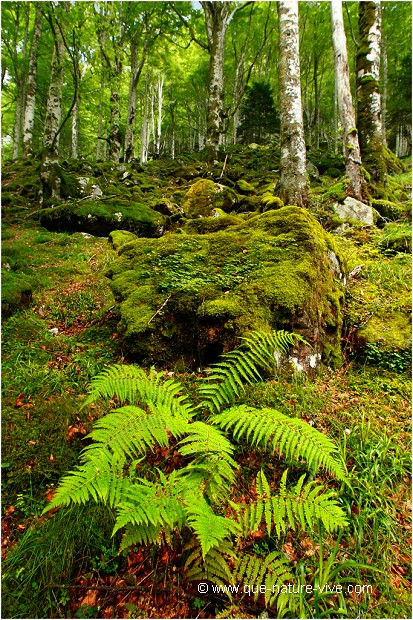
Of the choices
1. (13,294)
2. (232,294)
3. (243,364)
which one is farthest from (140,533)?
(13,294)

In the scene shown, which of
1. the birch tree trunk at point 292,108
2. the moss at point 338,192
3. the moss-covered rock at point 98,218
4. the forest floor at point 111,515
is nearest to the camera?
the forest floor at point 111,515

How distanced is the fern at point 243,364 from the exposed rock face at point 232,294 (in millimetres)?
196

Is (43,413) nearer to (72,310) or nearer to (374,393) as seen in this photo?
(72,310)

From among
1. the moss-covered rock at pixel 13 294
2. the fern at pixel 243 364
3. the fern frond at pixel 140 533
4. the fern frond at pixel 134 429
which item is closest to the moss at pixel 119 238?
the moss-covered rock at pixel 13 294

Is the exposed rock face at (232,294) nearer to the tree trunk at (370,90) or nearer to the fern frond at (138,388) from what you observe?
the fern frond at (138,388)

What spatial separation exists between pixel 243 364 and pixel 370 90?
31.8 feet

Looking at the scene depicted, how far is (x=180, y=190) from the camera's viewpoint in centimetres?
1035

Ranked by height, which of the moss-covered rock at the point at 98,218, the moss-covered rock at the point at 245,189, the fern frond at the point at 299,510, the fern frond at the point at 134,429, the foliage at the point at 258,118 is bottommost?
the fern frond at the point at 299,510

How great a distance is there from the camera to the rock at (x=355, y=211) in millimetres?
6477

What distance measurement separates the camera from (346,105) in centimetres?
756

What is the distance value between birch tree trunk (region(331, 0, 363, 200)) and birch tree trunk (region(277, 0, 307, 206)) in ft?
8.14

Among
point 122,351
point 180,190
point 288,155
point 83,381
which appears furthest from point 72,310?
point 180,190

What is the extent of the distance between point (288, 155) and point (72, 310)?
14.9 ft

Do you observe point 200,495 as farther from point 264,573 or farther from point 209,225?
point 209,225
